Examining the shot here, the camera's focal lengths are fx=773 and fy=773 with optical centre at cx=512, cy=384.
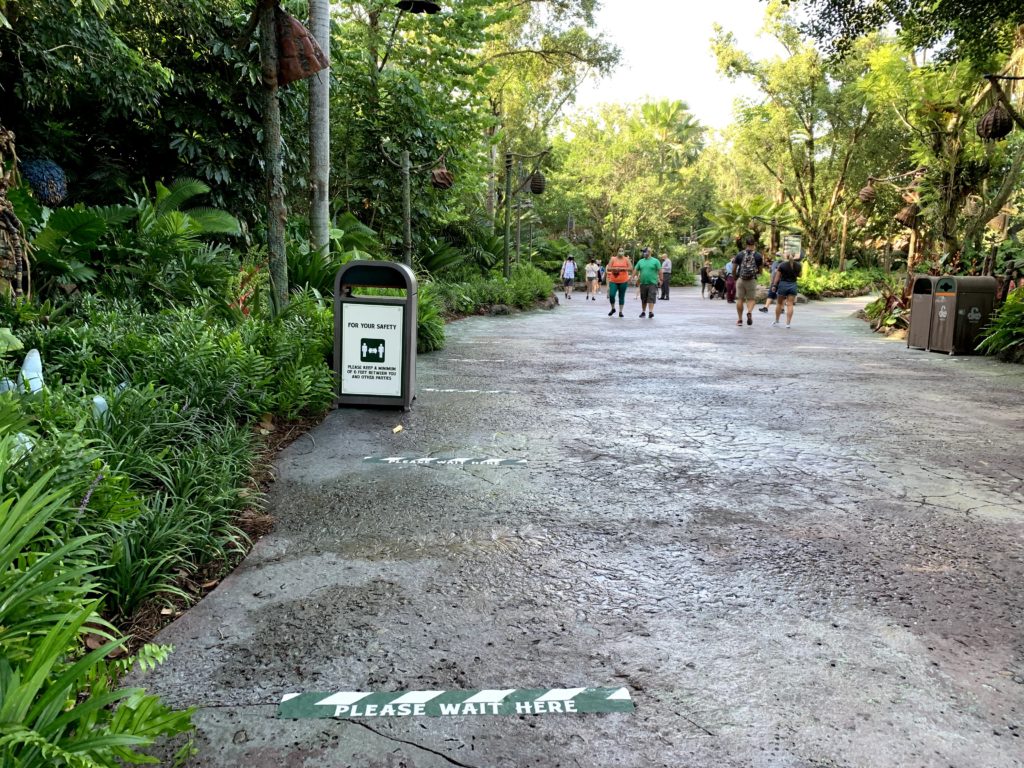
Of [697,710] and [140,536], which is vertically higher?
[140,536]

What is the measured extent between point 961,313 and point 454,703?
1216 centimetres

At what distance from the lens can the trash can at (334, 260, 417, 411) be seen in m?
6.57

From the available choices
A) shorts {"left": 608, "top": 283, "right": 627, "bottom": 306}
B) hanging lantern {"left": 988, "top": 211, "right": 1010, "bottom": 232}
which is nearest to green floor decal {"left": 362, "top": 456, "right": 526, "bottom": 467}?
shorts {"left": 608, "top": 283, "right": 627, "bottom": 306}

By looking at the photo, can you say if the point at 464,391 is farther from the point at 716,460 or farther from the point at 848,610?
the point at 848,610

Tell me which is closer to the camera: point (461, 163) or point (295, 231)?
point (295, 231)

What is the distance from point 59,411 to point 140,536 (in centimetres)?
112

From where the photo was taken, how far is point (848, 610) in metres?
3.06

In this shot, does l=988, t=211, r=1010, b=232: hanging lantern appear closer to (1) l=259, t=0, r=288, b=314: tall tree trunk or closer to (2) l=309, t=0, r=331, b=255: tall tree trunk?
(2) l=309, t=0, r=331, b=255: tall tree trunk

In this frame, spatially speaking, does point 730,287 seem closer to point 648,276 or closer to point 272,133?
point 648,276

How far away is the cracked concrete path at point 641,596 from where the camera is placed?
2258mm

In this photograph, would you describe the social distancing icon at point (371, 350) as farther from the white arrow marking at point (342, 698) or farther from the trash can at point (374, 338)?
the white arrow marking at point (342, 698)

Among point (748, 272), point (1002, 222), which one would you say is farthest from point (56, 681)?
point (1002, 222)

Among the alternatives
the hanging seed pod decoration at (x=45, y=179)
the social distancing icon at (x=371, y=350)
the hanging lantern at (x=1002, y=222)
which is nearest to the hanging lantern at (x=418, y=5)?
the hanging seed pod decoration at (x=45, y=179)

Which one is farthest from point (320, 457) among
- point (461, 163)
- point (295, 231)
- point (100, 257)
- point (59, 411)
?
point (461, 163)
